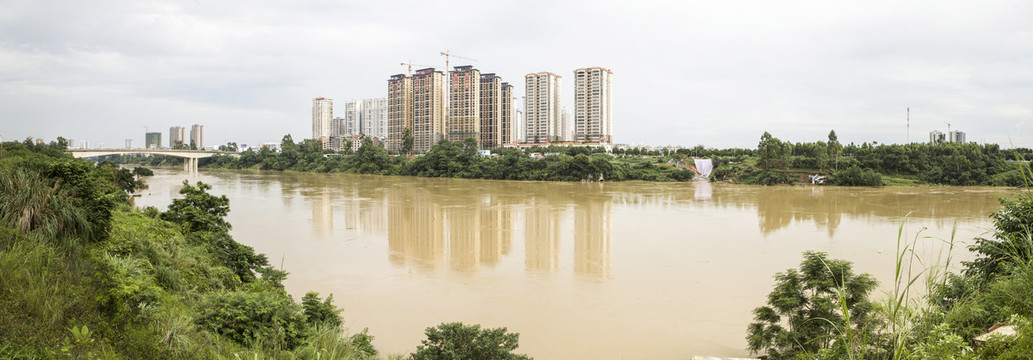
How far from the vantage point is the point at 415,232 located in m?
13.9

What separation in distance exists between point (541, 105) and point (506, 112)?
5041 millimetres

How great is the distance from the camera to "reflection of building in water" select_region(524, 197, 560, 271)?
33.5 feet

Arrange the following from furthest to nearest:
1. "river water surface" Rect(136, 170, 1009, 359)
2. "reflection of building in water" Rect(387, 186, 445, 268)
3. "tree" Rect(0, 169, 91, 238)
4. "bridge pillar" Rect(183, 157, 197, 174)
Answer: "bridge pillar" Rect(183, 157, 197, 174) < "reflection of building in water" Rect(387, 186, 445, 268) < "river water surface" Rect(136, 170, 1009, 359) < "tree" Rect(0, 169, 91, 238)

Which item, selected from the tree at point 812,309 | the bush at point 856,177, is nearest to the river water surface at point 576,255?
the tree at point 812,309

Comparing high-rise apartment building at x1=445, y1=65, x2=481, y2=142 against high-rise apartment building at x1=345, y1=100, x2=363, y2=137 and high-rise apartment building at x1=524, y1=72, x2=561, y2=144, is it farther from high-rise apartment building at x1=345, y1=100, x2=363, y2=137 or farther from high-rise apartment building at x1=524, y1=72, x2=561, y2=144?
high-rise apartment building at x1=345, y1=100, x2=363, y2=137

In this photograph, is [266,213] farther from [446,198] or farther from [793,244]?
[793,244]

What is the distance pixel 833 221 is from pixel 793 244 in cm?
504

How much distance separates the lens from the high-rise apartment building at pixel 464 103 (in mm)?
52656

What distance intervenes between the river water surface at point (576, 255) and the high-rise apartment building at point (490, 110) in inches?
1251

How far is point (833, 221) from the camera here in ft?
53.2

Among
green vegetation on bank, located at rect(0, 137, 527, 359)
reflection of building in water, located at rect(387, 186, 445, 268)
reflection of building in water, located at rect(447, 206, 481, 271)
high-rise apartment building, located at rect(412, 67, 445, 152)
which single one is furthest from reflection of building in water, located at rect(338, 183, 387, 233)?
high-rise apartment building, located at rect(412, 67, 445, 152)

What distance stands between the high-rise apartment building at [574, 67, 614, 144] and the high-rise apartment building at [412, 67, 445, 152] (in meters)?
14.9

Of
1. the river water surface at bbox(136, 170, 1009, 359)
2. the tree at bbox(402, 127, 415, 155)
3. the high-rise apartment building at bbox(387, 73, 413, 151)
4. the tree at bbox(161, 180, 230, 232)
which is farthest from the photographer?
the high-rise apartment building at bbox(387, 73, 413, 151)

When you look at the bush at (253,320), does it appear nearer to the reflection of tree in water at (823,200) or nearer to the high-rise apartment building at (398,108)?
the reflection of tree in water at (823,200)
